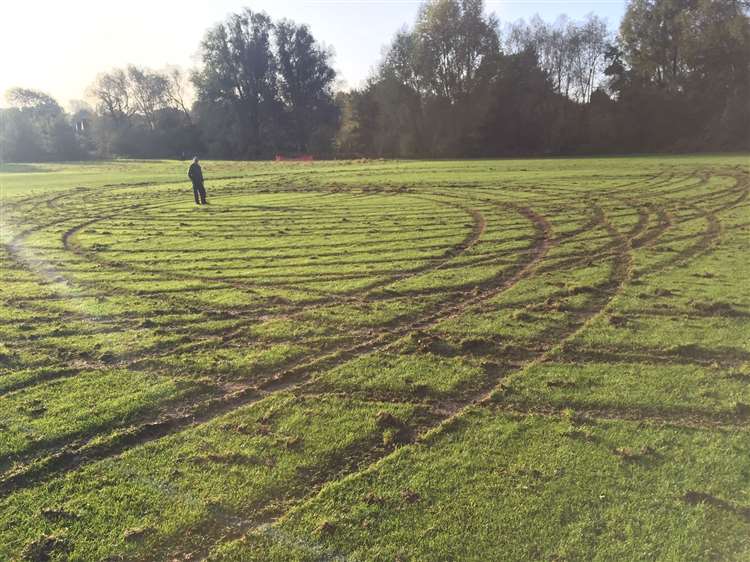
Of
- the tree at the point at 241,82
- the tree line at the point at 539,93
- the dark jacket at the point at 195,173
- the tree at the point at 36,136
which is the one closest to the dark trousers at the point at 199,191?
the dark jacket at the point at 195,173

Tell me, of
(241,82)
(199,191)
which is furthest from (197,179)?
(241,82)

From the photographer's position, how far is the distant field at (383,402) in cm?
418

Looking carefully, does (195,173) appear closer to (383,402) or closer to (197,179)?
(197,179)

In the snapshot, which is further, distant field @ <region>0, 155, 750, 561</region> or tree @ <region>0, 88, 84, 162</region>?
tree @ <region>0, 88, 84, 162</region>

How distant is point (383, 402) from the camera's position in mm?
6047

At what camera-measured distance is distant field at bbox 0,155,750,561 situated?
4.18 m

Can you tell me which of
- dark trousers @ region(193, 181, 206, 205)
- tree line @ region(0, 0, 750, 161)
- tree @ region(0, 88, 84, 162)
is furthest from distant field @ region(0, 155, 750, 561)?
tree @ region(0, 88, 84, 162)

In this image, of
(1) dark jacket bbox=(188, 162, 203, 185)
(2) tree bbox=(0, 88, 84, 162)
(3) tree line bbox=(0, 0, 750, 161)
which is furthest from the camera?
(2) tree bbox=(0, 88, 84, 162)

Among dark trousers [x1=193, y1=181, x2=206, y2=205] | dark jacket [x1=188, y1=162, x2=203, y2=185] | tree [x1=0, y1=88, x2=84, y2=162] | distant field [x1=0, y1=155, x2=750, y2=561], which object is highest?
tree [x1=0, y1=88, x2=84, y2=162]

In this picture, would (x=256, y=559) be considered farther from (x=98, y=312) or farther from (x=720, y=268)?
(x=720, y=268)

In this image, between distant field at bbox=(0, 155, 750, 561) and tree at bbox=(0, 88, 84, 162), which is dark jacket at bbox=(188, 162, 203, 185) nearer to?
distant field at bbox=(0, 155, 750, 561)

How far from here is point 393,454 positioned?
507 cm

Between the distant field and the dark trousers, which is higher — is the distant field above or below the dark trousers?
below

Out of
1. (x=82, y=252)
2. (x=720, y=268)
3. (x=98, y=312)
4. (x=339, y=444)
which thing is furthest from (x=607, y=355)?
(x=82, y=252)
